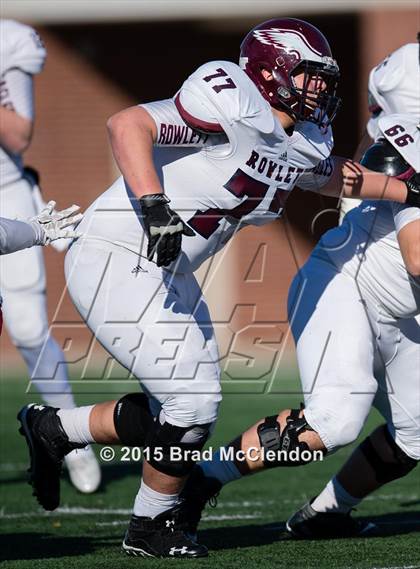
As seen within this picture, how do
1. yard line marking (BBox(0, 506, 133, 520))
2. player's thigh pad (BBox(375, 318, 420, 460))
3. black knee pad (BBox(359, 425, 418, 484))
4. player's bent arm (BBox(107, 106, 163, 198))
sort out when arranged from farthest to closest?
yard line marking (BBox(0, 506, 133, 520))
black knee pad (BBox(359, 425, 418, 484))
player's thigh pad (BBox(375, 318, 420, 460))
player's bent arm (BBox(107, 106, 163, 198))

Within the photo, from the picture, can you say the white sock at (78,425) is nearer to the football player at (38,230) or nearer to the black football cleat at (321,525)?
the football player at (38,230)

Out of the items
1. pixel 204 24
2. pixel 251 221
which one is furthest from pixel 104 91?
pixel 251 221

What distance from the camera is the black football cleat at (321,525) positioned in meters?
4.02

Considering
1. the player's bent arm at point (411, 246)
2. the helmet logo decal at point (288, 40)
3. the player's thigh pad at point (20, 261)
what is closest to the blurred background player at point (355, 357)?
the player's bent arm at point (411, 246)

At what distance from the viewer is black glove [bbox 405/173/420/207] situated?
3547mm

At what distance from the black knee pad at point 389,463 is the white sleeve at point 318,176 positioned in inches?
35.2

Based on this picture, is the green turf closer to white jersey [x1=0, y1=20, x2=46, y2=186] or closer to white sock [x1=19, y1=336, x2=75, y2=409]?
white sock [x1=19, y1=336, x2=75, y2=409]

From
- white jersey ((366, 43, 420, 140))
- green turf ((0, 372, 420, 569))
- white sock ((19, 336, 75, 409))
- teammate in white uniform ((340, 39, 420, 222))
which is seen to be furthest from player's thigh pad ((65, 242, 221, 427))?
white sock ((19, 336, 75, 409))

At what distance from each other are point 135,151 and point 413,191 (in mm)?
884

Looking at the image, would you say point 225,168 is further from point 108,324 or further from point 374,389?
point 374,389

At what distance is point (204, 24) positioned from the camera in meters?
12.6

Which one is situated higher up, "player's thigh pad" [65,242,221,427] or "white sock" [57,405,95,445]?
"player's thigh pad" [65,242,221,427]

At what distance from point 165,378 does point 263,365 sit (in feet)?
22.5

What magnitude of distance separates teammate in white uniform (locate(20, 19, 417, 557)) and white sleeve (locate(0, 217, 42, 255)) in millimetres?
336
